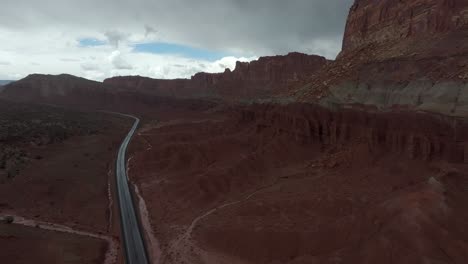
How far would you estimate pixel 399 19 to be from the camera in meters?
49.6

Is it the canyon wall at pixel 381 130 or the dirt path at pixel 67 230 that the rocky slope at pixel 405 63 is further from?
the dirt path at pixel 67 230

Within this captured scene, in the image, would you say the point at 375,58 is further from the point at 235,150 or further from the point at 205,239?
the point at 205,239

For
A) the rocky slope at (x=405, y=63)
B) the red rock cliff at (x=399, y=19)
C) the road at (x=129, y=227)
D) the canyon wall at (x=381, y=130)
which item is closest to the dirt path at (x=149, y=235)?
the road at (x=129, y=227)

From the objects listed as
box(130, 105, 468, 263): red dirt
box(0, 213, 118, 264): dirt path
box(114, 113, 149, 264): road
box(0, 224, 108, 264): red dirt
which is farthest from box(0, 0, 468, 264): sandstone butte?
box(0, 224, 108, 264): red dirt

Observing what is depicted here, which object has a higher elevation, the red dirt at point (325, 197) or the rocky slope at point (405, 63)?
the rocky slope at point (405, 63)

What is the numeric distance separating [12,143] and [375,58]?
211 feet

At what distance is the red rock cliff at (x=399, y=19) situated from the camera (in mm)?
40375

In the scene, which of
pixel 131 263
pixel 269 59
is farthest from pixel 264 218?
pixel 269 59

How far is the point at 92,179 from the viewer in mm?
52500

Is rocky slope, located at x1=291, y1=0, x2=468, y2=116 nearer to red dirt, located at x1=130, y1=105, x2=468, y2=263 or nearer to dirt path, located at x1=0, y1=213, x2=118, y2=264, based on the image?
red dirt, located at x1=130, y1=105, x2=468, y2=263

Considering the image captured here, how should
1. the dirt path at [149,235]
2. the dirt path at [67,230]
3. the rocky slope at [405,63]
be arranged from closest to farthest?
the dirt path at [149,235]
the dirt path at [67,230]
the rocky slope at [405,63]

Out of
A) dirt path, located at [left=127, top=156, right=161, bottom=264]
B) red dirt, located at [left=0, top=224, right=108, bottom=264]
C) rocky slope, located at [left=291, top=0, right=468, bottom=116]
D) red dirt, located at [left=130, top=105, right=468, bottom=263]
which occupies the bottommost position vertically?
dirt path, located at [left=127, top=156, right=161, bottom=264]

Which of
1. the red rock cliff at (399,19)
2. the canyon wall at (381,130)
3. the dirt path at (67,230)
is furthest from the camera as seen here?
the red rock cliff at (399,19)

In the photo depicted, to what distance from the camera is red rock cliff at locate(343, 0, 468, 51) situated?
4038cm
